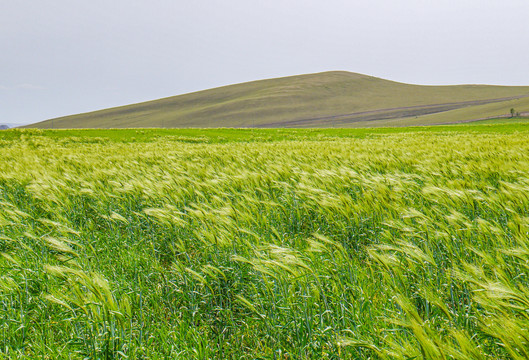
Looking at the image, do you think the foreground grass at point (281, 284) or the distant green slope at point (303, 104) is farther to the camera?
the distant green slope at point (303, 104)

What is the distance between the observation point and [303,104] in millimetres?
134750

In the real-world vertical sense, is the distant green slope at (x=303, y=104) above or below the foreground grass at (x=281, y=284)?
above

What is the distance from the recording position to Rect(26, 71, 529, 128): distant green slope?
380 feet

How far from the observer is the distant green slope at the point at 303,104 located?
380 ft

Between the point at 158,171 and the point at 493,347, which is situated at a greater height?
the point at 158,171

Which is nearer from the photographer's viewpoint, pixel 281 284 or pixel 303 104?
pixel 281 284

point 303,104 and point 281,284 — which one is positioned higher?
point 303,104

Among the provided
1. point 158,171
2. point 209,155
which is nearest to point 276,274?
point 158,171

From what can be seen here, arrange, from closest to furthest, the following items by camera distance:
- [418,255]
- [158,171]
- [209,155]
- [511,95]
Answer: [418,255], [158,171], [209,155], [511,95]

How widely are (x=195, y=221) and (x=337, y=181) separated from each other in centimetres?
212

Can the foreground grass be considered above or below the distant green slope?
below

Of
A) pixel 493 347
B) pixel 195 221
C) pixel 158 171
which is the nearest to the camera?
pixel 493 347

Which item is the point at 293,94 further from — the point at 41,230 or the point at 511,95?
the point at 41,230

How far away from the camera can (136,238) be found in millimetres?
3596
